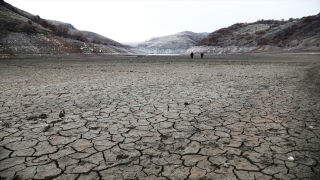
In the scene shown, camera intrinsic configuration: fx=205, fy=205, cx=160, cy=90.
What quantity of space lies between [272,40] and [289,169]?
5993 cm

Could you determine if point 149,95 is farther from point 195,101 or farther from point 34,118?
point 34,118

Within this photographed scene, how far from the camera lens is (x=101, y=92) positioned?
276 inches

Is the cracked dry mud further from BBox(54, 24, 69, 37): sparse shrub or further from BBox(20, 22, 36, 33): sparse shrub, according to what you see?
BBox(54, 24, 69, 37): sparse shrub

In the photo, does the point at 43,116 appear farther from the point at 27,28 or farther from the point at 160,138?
the point at 27,28

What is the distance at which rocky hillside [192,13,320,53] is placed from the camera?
4688 cm

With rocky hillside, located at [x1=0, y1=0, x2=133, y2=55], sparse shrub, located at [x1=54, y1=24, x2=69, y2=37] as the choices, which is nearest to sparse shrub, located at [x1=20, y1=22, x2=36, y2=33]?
rocky hillside, located at [x1=0, y1=0, x2=133, y2=55]

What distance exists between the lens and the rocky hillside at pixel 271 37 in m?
46.9

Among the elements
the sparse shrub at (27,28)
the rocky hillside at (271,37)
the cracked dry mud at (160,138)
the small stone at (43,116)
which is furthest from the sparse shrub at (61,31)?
the small stone at (43,116)

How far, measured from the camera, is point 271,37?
56.5 metres

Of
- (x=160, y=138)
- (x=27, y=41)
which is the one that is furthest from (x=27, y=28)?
(x=160, y=138)

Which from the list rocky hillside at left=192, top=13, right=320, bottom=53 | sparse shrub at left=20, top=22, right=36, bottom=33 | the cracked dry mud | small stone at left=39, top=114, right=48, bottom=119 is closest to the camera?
the cracked dry mud

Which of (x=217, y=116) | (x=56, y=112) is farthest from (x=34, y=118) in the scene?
(x=217, y=116)

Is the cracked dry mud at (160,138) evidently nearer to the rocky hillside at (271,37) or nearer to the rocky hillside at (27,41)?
the rocky hillside at (27,41)

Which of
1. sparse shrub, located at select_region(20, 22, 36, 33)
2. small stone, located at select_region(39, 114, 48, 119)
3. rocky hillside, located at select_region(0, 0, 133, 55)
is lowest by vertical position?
small stone, located at select_region(39, 114, 48, 119)
